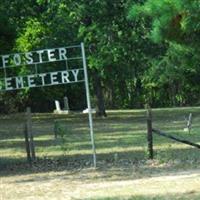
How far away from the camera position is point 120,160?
14844mm

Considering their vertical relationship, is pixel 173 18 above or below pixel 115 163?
above

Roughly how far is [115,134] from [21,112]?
21.7 metres

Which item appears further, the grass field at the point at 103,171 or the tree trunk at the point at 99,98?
the tree trunk at the point at 99,98

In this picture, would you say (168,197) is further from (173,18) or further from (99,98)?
(99,98)

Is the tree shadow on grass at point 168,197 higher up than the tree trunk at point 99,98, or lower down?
lower down

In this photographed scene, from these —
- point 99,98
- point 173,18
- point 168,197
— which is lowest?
point 168,197

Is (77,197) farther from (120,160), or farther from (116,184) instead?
(120,160)

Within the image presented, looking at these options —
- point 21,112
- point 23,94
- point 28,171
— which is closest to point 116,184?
point 28,171

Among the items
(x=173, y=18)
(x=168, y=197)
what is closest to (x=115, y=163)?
(x=168, y=197)

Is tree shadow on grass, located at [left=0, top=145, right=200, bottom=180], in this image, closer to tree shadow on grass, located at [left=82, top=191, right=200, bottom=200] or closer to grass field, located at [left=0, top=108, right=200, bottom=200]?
grass field, located at [left=0, top=108, right=200, bottom=200]

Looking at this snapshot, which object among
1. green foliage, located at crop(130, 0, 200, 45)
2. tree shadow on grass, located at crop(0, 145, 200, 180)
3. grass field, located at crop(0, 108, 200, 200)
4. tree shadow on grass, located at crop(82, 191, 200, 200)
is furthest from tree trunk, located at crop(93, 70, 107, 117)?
green foliage, located at crop(130, 0, 200, 45)

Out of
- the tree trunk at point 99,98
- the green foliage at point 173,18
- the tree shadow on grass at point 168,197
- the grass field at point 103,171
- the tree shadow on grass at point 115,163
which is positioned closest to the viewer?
the green foliage at point 173,18

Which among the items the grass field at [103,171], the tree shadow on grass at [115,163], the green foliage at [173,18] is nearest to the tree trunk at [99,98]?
the grass field at [103,171]

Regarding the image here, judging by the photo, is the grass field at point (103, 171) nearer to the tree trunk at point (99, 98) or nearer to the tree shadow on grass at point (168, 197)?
the tree shadow on grass at point (168, 197)
